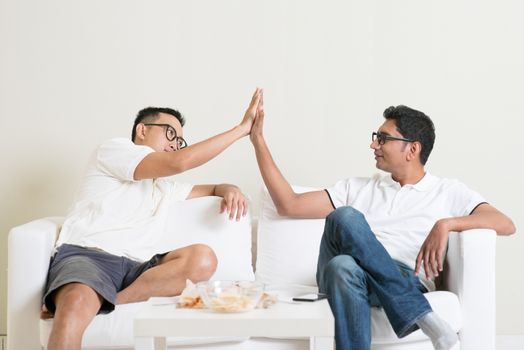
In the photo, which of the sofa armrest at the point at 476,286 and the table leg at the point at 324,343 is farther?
the sofa armrest at the point at 476,286

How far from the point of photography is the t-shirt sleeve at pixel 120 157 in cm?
307

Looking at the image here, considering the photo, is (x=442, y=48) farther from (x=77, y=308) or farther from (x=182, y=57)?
(x=77, y=308)

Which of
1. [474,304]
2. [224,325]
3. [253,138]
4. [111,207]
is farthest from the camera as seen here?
[253,138]

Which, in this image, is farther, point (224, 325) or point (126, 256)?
point (126, 256)

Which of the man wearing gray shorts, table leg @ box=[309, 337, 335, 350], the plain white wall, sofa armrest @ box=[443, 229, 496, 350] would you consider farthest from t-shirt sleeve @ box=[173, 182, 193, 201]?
table leg @ box=[309, 337, 335, 350]

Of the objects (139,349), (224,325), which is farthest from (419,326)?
(139,349)

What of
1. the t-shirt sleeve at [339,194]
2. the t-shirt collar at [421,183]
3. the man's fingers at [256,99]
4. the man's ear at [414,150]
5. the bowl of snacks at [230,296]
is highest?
the man's fingers at [256,99]

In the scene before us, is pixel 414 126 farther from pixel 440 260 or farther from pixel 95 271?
pixel 95 271

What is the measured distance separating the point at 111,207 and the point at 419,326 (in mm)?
1291

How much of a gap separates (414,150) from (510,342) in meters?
1.42

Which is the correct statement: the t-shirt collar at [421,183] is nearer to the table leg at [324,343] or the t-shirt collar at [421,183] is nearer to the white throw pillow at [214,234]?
the white throw pillow at [214,234]

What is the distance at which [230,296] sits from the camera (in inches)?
85.0

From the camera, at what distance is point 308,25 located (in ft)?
13.0

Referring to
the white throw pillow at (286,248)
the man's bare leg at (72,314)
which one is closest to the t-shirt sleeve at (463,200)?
the white throw pillow at (286,248)
